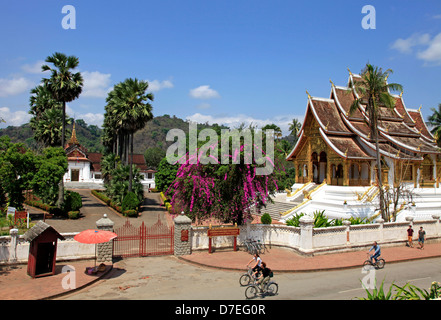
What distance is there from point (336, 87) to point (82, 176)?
148 feet

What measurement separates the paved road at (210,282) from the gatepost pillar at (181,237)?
591mm

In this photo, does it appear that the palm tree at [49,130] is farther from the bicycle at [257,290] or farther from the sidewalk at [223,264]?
the bicycle at [257,290]

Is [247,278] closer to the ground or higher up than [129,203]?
closer to the ground

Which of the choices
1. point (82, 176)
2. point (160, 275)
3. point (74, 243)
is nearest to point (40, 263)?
point (74, 243)

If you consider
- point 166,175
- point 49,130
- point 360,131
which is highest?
point 49,130

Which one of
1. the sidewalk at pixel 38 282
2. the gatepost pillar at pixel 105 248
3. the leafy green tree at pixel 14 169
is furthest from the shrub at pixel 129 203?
the sidewalk at pixel 38 282

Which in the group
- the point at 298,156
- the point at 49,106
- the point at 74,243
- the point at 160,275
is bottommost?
the point at 160,275

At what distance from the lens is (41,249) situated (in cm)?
1378

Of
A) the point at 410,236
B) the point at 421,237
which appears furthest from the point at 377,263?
the point at 421,237

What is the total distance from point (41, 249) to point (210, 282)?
273 inches

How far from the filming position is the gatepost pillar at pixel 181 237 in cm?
1708

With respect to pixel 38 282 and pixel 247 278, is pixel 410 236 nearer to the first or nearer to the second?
pixel 247 278

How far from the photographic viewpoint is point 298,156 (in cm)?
3878
